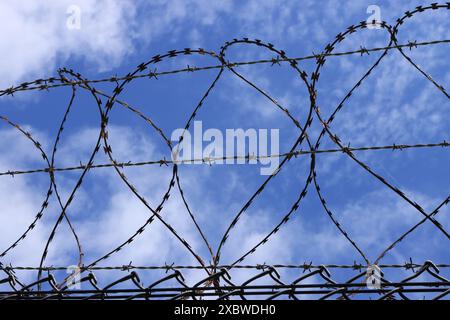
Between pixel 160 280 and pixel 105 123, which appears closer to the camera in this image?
pixel 160 280

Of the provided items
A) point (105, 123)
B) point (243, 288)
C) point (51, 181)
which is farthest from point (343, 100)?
point (243, 288)

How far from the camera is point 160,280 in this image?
256cm
